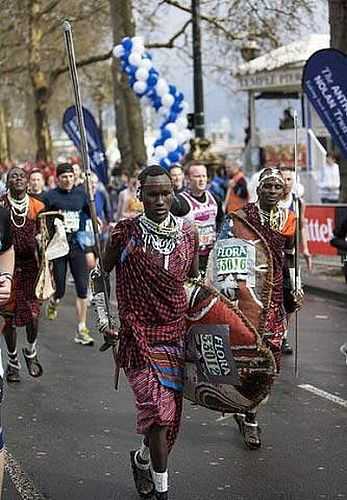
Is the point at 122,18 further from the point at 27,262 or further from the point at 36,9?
the point at 27,262

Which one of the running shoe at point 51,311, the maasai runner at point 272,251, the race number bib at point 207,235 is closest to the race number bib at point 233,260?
the maasai runner at point 272,251

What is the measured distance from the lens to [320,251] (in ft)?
48.7

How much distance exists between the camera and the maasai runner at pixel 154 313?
4820mm

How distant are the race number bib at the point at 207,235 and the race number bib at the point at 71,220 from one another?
4.64ft

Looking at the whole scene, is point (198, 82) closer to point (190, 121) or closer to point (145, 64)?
point (190, 121)

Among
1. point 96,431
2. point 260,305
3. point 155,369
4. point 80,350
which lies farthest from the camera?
point 80,350

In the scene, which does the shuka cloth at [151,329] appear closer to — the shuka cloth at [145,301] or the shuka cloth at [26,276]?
the shuka cloth at [145,301]

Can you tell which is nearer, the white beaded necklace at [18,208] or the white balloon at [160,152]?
the white beaded necklace at [18,208]

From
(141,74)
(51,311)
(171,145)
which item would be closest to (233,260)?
(51,311)

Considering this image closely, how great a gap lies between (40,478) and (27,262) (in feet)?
9.42

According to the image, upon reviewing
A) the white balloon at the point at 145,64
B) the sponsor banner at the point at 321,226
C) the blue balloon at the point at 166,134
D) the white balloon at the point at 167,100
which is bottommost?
the sponsor banner at the point at 321,226

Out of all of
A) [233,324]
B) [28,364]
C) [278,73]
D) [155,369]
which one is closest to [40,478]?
[155,369]

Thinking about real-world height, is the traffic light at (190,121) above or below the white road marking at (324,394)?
above

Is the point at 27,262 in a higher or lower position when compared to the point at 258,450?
higher
